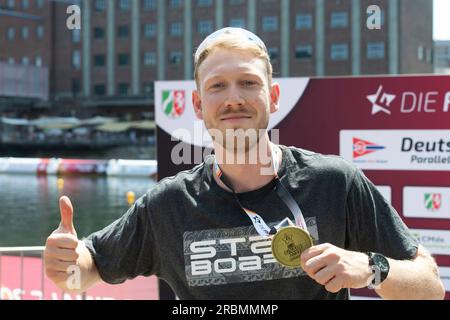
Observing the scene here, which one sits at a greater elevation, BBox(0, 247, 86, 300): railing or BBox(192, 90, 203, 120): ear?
BBox(192, 90, 203, 120): ear

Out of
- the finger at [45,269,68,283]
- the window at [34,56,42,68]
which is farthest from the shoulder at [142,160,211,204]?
the window at [34,56,42,68]

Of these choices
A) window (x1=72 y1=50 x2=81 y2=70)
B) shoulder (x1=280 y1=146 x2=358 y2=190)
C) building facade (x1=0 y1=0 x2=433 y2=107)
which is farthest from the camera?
window (x1=72 y1=50 x2=81 y2=70)

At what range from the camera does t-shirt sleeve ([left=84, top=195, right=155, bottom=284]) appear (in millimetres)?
2152

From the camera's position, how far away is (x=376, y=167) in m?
4.88

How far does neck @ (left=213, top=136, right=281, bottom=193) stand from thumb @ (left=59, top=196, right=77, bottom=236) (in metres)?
0.51

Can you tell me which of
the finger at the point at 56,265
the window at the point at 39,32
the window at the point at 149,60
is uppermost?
the window at the point at 39,32

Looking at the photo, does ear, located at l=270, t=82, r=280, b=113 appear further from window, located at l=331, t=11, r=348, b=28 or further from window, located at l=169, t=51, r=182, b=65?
window, located at l=169, t=51, r=182, b=65

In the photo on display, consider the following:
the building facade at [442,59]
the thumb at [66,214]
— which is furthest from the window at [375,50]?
the thumb at [66,214]

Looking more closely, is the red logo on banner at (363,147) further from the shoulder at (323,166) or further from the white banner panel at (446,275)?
the shoulder at (323,166)

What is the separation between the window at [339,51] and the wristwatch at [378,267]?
4867 cm

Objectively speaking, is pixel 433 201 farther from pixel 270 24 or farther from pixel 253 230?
pixel 270 24

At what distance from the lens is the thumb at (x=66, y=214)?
6.40ft

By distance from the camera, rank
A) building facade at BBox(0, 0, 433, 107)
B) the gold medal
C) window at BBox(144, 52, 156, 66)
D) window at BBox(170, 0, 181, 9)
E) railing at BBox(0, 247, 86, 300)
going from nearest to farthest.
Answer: the gold medal → railing at BBox(0, 247, 86, 300) → building facade at BBox(0, 0, 433, 107) → window at BBox(170, 0, 181, 9) → window at BBox(144, 52, 156, 66)

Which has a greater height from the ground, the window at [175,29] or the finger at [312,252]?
the window at [175,29]
